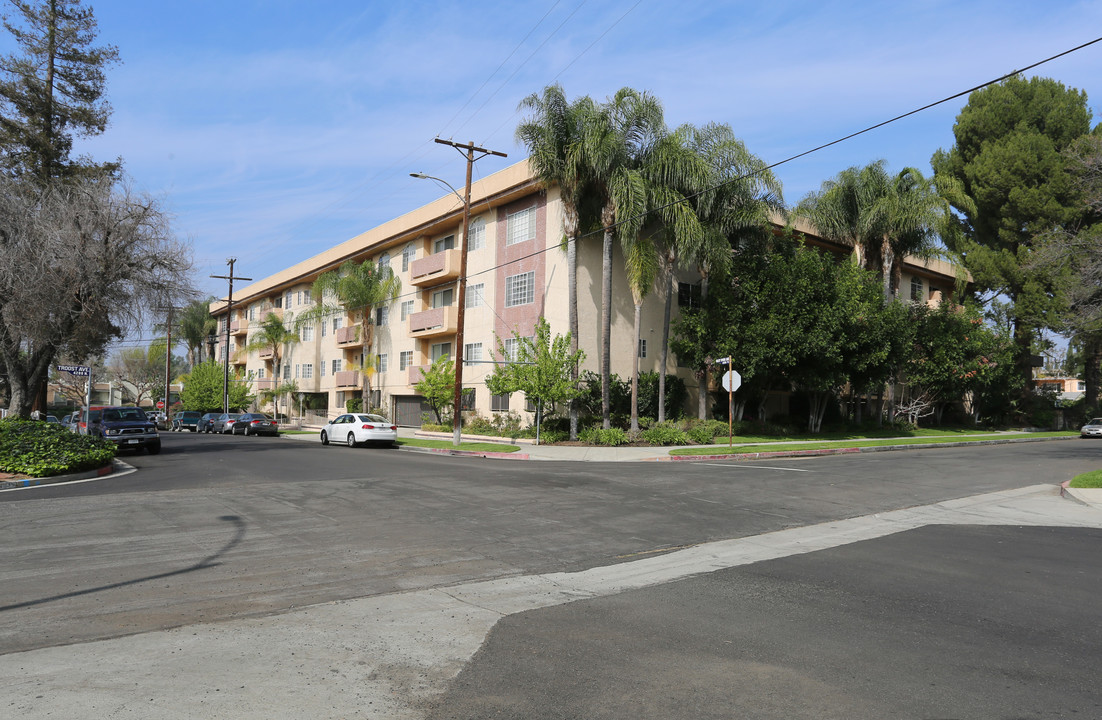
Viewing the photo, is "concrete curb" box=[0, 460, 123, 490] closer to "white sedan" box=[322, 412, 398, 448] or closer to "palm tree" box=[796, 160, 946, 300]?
"white sedan" box=[322, 412, 398, 448]

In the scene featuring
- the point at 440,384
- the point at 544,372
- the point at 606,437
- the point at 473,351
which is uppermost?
the point at 473,351

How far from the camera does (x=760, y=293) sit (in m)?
32.5

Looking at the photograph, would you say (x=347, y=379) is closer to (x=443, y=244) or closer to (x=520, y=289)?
(x=443, y=244)

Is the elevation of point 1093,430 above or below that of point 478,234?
below

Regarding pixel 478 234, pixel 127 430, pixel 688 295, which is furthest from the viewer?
pixel 478 234

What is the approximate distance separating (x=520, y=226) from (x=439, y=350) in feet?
34.4

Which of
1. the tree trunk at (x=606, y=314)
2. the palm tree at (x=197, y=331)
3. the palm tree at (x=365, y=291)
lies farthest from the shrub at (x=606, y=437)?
the palm tree at (x=197, y=331)

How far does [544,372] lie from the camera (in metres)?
29.1

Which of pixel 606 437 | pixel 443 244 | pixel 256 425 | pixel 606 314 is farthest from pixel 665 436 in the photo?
pixel 256 425

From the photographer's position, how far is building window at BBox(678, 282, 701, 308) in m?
36.6

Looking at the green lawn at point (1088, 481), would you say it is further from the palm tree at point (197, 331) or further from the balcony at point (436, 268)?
the palm tree at point (197, 331)

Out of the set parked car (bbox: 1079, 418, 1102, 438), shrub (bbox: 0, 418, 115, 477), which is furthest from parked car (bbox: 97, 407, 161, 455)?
parked car (bbox: 1079, 418, 1102, 438)

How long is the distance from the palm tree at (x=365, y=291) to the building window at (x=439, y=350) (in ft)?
17.2

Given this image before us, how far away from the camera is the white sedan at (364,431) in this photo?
100 feet
